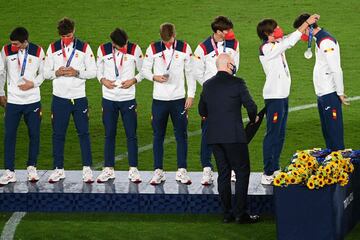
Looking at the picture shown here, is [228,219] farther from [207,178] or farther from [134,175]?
[134,175]

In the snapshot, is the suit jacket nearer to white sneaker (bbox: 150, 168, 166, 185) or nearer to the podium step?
the podium step

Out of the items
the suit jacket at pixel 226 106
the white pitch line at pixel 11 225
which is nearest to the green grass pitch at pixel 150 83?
the white pitch line at pixel 11 225

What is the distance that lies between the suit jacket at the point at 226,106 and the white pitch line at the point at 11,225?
2.20m

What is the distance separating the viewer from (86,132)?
43.0 feet

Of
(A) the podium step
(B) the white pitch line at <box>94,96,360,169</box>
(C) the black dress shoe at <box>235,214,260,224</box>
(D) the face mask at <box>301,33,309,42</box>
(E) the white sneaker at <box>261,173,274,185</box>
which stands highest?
(D) the face mask at <box>301,33,309,42</box>

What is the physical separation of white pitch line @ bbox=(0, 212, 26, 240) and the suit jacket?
7.23ft

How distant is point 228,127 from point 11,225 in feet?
8.05

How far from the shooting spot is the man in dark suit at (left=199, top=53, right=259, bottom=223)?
1190 cm

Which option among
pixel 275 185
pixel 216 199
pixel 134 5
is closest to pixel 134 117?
pixel 216 199

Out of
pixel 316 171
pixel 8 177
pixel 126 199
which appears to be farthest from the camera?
pixel 8 177

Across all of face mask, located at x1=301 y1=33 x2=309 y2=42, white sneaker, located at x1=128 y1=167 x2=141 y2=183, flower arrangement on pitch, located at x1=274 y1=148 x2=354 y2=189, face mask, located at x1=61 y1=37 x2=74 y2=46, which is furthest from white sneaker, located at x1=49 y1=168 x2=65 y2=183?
face mask, located at x1=301 y1=33 x2=309 y2=42

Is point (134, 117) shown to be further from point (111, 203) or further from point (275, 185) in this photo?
point (275, 185)

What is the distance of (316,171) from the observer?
11203 millimetres

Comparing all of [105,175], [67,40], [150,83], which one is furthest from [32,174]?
[150,83]
